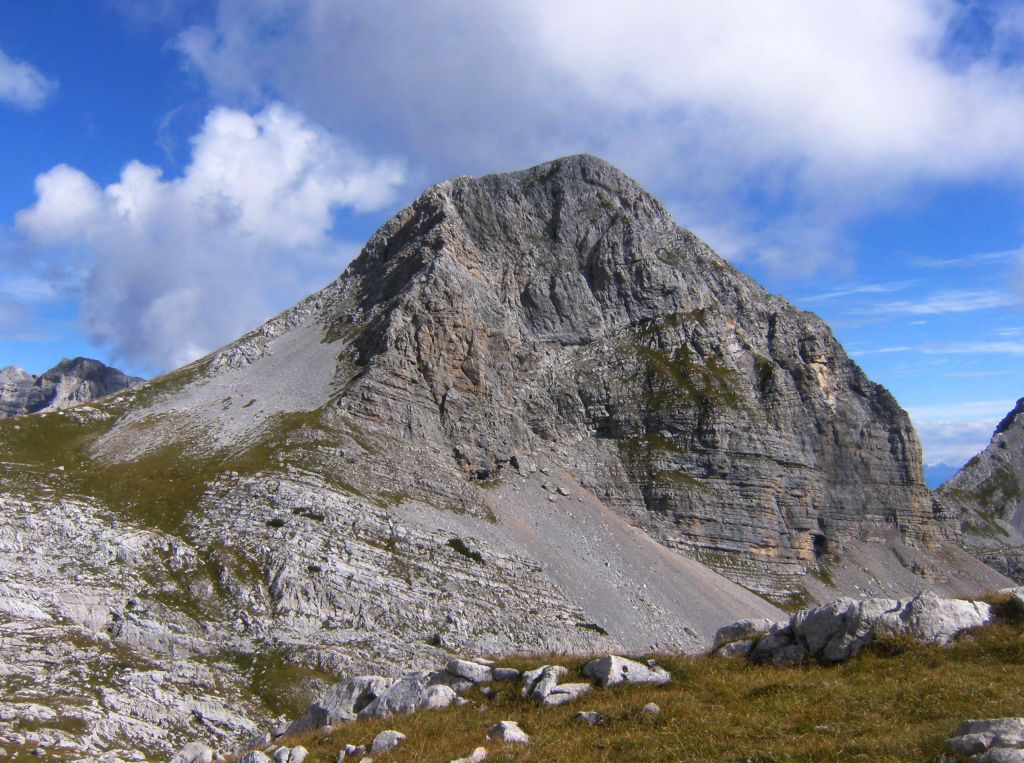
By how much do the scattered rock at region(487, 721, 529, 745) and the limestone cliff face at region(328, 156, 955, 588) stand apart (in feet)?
220

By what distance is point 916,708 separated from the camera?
50.1ft

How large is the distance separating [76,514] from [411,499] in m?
29.2

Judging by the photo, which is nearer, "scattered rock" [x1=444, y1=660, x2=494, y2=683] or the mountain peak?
"scattered rock" [x1=444, y1=660, x2=494, y2=683]

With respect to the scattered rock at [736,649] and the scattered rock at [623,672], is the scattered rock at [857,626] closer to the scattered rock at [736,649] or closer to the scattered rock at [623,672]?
the scattered rock at [736,649]

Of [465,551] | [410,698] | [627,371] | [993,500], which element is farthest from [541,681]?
[993,500]

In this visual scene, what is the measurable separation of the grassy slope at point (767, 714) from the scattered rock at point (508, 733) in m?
0.41

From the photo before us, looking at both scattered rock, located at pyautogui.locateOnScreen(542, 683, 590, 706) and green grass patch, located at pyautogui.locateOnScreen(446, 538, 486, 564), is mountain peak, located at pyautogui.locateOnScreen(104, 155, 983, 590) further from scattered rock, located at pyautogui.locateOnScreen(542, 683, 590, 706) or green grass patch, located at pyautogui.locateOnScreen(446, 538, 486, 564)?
scattered rock, located at pyautogui.locateOnScreen(542, 683, 590, 706)

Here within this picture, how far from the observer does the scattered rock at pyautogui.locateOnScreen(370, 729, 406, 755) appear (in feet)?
60.0

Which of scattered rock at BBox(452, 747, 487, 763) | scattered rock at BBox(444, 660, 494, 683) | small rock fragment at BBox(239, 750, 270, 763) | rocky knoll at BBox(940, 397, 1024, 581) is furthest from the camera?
rocky knoll at BBox(940, 397, 1024, 581)

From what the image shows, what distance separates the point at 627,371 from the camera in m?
117

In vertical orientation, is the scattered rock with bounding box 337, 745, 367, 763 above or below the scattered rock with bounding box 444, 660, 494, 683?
below

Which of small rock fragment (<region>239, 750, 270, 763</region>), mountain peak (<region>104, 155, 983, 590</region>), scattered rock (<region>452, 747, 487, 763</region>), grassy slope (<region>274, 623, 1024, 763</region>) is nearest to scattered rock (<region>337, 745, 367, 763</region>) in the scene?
grassy slope (<region>274, 623, 1024, 763</region>)

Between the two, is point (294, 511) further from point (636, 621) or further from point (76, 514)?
point (636, 621)

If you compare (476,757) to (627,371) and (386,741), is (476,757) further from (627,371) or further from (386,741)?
(627,371)
